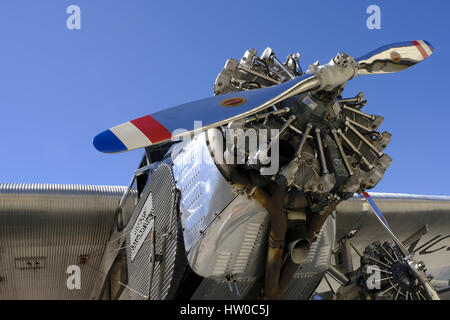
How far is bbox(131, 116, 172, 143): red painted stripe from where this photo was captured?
4.27m

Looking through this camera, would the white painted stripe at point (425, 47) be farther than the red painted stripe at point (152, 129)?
Yes

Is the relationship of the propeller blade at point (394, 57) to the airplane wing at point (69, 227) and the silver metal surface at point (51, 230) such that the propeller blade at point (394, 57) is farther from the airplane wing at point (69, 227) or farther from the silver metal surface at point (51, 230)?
the silver metal surface at point (51, 230)

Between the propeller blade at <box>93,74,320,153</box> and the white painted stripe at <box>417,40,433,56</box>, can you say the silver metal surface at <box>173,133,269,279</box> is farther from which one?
the white painted stripe at <box>417,40,433,56</box>

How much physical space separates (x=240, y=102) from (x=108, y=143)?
1.50 metres

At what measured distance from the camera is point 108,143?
13.4ft

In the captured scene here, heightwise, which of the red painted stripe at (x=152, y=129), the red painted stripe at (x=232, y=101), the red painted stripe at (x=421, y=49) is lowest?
the red painted stripe at (x=152, y=129)

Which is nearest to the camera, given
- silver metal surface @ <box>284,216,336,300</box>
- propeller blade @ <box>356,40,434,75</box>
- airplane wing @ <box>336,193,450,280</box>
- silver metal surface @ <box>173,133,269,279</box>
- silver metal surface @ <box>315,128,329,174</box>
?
silver metal surface @ <box>315,128,329,174</box>

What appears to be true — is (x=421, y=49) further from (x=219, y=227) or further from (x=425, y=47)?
(x=219, y=227)

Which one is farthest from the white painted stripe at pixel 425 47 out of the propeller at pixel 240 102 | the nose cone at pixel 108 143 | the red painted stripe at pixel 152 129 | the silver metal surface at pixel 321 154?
the nose cone at pixel 108 143

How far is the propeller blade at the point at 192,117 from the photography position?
13.6ft

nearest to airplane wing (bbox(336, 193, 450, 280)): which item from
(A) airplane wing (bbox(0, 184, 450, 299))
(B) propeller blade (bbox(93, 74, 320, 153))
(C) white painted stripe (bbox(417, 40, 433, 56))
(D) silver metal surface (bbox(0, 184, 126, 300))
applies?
(A) airplane wing (bbox(0, 184, 450, 299))

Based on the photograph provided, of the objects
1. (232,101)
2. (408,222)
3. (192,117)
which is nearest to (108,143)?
(192,117)
